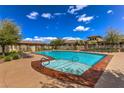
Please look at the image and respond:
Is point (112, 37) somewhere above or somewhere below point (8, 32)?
below

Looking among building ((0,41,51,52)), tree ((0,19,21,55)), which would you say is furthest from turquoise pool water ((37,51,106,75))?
building ((0,41,51,52))

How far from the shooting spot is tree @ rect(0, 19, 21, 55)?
50.3ft

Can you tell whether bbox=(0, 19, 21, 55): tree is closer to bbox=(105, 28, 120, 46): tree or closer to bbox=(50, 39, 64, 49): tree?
bbox=(50, 39, 64, 49): tree

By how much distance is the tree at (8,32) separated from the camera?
15327 millimetres

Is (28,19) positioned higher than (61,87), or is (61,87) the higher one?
(28,19)

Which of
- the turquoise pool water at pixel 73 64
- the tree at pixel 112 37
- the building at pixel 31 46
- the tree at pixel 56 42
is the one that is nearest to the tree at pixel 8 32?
the turquoise pool water at pixel 73 64

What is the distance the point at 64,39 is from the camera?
33.1 meters

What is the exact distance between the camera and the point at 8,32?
15.6 metres

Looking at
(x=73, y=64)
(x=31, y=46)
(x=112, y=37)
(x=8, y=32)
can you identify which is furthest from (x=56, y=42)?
(x=73, y=64)

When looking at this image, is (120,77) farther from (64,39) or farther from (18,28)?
(64,39)

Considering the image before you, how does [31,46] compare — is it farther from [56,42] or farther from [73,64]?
[73,64]
